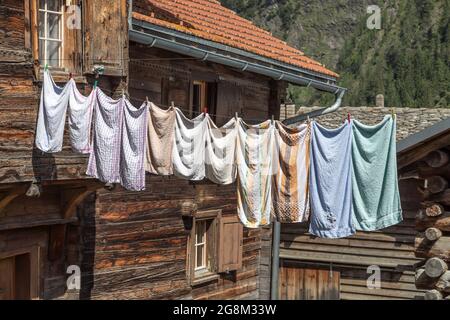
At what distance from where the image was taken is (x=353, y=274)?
1530cm

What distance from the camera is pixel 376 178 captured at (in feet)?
30.8

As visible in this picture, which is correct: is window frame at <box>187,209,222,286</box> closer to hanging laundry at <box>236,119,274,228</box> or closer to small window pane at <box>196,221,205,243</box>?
small window pane at <box>196,221,205,243</box>

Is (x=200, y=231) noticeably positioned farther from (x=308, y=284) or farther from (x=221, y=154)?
(x=221, y=154)

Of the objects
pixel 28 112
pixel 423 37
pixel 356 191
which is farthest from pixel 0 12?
pixel 423 37

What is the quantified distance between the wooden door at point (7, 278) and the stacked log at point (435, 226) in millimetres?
5173

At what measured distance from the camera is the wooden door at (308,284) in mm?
15438

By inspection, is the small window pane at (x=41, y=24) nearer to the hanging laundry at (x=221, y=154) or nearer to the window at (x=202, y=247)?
the hanging laundry at (x=221, y=154)

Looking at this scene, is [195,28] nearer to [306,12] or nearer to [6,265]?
[6,265]

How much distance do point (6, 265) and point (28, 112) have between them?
2.13m

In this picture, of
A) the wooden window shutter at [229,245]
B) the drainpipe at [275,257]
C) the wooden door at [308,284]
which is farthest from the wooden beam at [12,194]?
the wooden door at [308,284]

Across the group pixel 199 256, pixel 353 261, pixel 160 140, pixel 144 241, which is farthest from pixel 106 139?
pixel 353 261

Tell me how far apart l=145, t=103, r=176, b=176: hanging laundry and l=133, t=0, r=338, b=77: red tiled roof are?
165 centimetres

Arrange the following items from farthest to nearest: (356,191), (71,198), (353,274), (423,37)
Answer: (423,37), (353,274), (71,198), (356,191)

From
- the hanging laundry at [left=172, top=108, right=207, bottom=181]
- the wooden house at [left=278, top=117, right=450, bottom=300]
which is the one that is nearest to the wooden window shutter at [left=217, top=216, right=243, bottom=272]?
the wooden house at [left=278, top=117, right=450, bottom=300]
